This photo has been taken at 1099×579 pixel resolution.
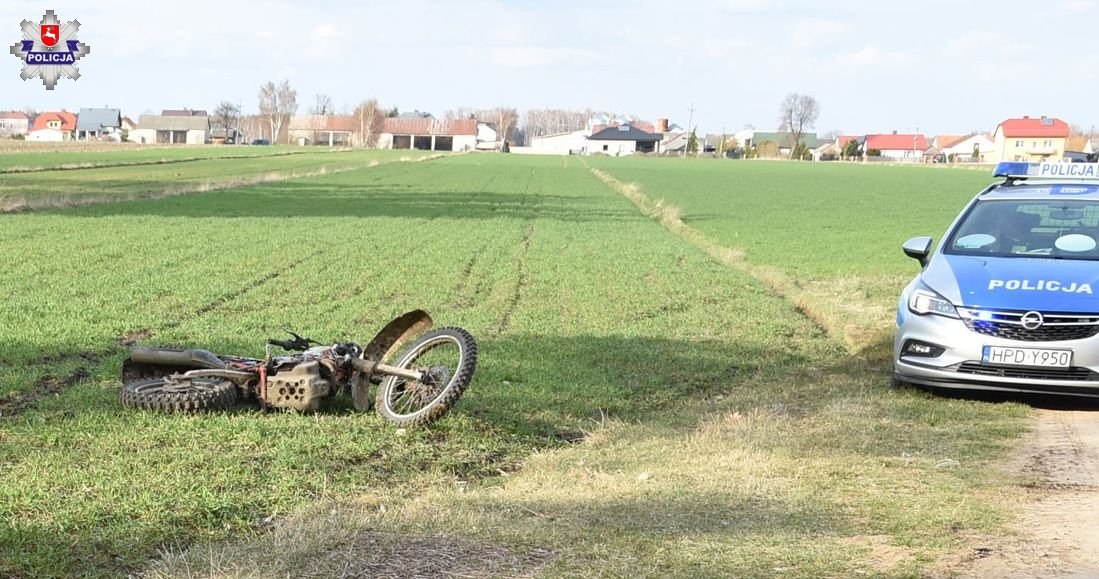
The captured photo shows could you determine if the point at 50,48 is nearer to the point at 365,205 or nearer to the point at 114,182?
the point at 114,182

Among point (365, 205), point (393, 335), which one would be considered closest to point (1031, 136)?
point (365, 205)

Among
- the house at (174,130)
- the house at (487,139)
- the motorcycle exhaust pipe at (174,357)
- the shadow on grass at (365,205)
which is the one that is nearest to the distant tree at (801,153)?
the house at (487,139)

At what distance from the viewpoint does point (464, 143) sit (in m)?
177

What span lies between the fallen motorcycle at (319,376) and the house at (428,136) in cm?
16968

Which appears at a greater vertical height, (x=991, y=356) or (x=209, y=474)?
(x=991, y=356)

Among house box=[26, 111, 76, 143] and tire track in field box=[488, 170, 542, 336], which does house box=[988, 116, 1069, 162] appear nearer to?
tire track in field box=[488, 170, 542, 336]

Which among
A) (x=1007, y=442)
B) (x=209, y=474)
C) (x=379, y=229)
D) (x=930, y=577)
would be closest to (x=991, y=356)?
(x=1007, y=442)

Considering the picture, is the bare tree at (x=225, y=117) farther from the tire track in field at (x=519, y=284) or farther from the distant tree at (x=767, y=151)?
the tire track in field at (x=519, y=284)

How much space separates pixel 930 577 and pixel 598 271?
1431 cm

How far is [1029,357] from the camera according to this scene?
827cm

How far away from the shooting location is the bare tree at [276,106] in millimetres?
194375

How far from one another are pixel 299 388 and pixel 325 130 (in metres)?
186

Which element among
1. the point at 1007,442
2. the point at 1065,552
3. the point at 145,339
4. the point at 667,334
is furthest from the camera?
the point at 667,334

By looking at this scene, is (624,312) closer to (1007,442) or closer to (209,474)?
(1007,442)
